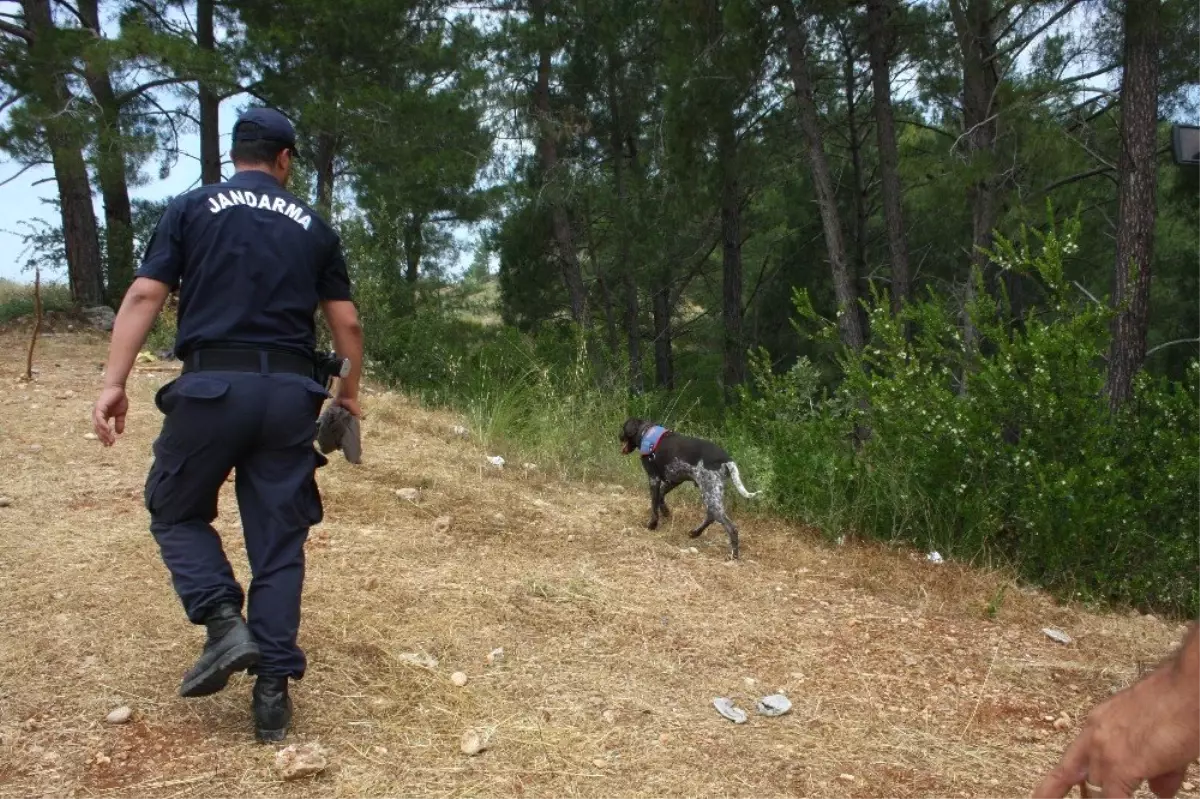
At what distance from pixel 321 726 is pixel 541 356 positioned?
9.13 m

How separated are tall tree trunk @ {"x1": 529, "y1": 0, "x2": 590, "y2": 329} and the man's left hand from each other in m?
12.8

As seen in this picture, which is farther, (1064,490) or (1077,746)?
(1064,490)

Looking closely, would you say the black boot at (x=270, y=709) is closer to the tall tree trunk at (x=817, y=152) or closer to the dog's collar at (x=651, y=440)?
the dog's collar at (x=651, y=440)

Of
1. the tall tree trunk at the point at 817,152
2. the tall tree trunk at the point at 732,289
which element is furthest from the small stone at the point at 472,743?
the tall tree trunk at the point at 732,289

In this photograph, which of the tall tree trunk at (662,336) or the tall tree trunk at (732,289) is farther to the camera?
the tall tree trunk at (662,336)

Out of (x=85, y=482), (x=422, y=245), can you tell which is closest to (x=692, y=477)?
(x=85, y=482)

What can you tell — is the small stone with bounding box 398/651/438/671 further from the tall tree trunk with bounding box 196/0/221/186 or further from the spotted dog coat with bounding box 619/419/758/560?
the tall tree trunk with bounding box 196/0/221/186

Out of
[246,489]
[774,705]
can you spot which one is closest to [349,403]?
[246,489]

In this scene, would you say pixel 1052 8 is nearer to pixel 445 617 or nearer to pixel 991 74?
pixel 991 74

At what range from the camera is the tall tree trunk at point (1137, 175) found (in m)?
8.85

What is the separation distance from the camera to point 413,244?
18.1 meters

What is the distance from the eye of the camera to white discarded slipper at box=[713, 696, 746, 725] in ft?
10.7

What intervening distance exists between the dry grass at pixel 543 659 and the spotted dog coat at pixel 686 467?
0.62ft

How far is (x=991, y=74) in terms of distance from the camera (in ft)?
41.7
